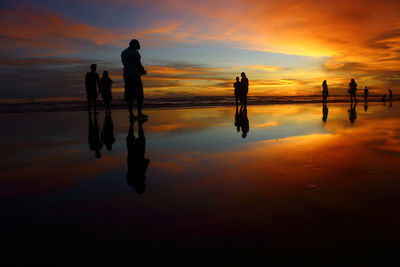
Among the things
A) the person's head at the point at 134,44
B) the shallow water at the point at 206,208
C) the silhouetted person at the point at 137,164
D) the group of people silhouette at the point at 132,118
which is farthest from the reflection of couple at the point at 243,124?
the person's head at the point at 134,44

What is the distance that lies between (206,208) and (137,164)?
6.56 feet

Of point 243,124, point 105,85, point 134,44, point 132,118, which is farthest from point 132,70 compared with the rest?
point 105,85

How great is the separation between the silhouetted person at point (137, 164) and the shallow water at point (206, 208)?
0.03 m

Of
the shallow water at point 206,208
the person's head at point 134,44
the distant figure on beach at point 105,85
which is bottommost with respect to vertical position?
the shallow water at point 206,208

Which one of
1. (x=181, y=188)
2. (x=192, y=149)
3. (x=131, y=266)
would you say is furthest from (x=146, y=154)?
(x=131, y=266)

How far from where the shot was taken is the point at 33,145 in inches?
250

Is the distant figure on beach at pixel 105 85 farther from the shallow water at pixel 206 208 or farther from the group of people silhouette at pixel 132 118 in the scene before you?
the shallow water at pixel 206 208

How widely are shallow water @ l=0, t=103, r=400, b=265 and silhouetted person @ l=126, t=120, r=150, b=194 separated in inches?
1.2

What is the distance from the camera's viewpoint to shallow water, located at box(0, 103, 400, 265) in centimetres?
187

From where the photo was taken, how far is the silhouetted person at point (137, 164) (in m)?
3.30

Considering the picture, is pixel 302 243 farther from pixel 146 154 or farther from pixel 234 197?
pixel 146 154

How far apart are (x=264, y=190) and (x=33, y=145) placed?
5.27 m

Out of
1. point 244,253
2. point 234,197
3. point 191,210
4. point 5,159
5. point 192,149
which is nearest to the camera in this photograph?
point 244,253

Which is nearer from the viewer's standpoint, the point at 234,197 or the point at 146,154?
the point at 234,197
